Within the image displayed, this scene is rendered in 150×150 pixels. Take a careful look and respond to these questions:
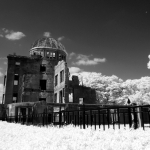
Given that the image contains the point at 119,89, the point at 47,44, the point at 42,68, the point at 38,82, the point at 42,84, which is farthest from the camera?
the point at 119,89

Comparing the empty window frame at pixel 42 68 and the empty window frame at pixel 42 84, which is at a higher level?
the empty window frame at pixel 42 68

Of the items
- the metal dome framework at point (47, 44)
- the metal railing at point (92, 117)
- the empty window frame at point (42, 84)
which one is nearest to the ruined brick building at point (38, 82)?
the empty window frame at point (42, 84)

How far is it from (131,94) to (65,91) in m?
22.9

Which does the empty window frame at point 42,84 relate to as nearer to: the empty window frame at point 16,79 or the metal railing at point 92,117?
the empty window frame at point 16,79

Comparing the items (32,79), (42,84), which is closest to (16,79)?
(32,79)

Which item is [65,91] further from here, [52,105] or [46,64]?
[46,64]

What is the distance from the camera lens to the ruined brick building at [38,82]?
103 ft

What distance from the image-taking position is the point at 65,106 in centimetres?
2386

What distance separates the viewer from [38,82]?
3394 centimetres

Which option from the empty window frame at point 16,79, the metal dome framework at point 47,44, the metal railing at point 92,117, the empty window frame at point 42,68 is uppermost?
the metal dome framework at point 47,44

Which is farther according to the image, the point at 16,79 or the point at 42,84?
the point at 42,84

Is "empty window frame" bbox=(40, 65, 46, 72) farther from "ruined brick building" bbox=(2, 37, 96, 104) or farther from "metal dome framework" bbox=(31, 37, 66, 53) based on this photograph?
"metal dome framework" bbox=(31, 37, 66, 53)

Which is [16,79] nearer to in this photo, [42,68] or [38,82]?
[38,82]

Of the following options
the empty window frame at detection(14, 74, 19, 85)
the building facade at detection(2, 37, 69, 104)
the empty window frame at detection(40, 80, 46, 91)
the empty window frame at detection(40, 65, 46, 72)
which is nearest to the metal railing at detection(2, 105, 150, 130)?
the building facade at detection(2, 37, 69, 104)
